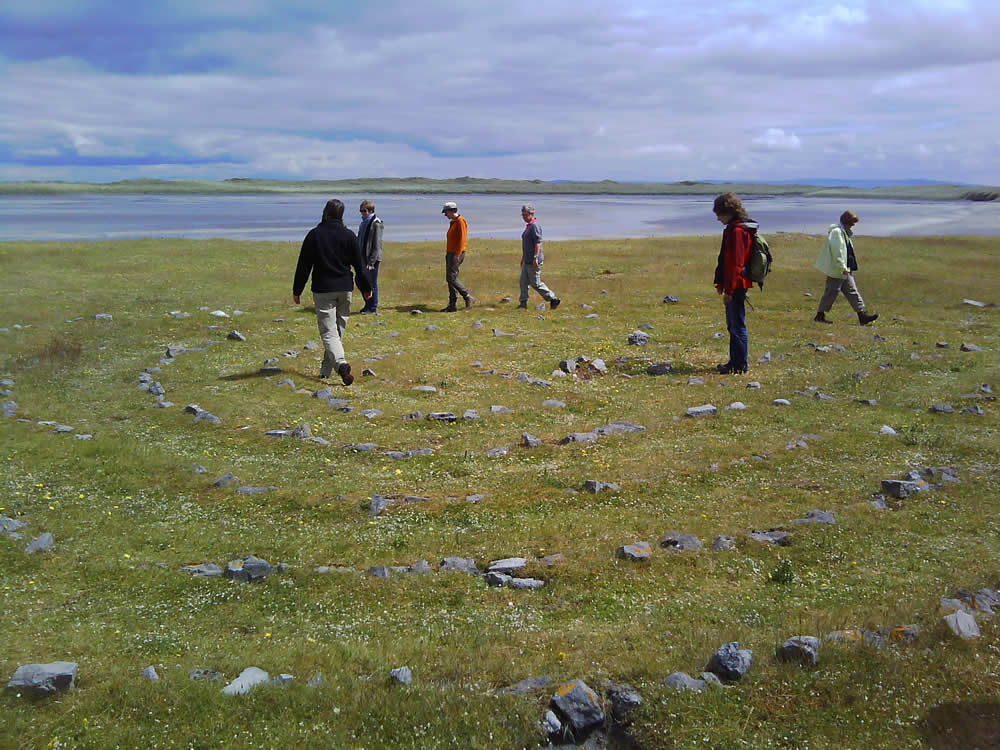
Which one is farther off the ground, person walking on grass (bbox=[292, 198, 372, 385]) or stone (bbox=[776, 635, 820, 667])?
person walking on grass (bbox=[292, 198, 372, 385])

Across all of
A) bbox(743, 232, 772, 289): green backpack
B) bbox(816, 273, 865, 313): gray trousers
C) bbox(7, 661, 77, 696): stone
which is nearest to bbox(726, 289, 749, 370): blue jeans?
bbox(743, 232, 772, 289): green backpack

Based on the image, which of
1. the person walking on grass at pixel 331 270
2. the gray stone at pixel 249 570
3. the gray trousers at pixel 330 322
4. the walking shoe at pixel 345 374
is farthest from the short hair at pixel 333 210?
the gray stone at pixel 249 570

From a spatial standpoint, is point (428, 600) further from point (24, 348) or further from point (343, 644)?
point (24, 348)

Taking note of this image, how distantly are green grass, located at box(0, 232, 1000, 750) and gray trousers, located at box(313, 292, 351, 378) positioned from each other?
3.12 ft

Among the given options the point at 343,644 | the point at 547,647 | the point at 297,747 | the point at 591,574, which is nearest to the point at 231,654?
the point at 343,644

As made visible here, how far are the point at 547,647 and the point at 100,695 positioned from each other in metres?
4.02

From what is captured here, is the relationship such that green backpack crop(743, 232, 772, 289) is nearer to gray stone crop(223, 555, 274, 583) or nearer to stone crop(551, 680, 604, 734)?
Answer: gray stone crop(223, 555, 274, 583)

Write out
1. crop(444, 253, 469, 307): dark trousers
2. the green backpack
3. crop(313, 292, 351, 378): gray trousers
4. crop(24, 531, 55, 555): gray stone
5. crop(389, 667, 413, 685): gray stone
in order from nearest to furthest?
crop(389, 667, 413, 685): gray stone
crop(24, 531, 55, 555): gray stone
crop(313, 292, 351, 378): gray trousers
the green backpack
crop(444, 253, 469, 307): dark trousers

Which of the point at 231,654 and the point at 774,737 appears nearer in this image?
the point at 774,737

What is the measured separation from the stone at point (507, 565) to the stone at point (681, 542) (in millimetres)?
1875

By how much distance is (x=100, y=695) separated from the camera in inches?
261

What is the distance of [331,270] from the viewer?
18.0 meters

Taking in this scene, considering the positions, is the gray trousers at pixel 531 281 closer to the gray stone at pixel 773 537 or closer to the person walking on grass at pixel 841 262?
the person walking on grass at pixel 841 262

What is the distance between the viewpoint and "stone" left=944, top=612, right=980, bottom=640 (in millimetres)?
7195
